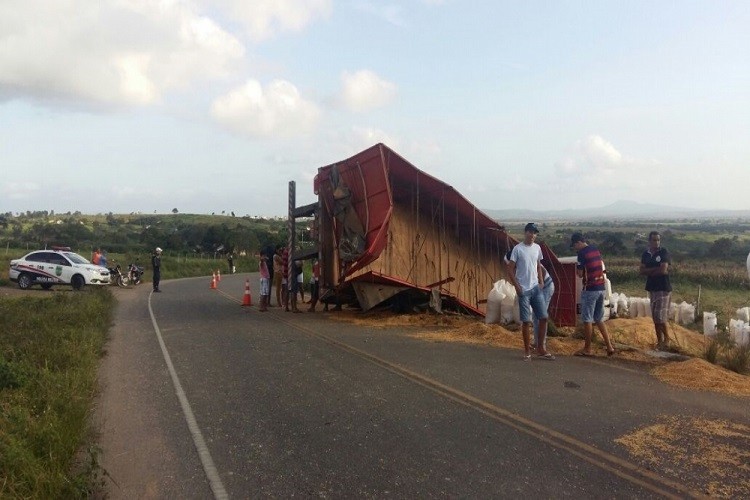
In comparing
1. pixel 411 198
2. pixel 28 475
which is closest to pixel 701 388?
pixel 28 475

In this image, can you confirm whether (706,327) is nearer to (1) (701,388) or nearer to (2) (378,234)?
(1) (701,388)

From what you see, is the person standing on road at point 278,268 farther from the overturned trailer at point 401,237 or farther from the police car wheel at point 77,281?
the police car wheel at point 77,281

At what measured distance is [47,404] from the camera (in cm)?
589

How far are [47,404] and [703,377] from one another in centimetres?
721

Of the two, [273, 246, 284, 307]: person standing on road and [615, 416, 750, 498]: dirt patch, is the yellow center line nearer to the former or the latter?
[615, 416, 750, 498]: dirt patch

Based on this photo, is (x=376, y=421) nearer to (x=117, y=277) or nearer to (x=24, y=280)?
(x=24, y=280)

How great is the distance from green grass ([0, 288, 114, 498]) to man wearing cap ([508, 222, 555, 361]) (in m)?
5.69

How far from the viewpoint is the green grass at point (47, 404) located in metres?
4.14

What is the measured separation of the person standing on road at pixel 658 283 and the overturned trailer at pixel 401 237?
5.09 metres

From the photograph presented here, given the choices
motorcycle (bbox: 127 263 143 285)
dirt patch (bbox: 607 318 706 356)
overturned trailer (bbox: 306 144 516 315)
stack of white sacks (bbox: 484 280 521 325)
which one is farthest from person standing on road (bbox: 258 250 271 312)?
motorcycle (bbox: 127 263 143 285)

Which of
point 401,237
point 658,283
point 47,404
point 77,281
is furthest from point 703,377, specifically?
point 77,281

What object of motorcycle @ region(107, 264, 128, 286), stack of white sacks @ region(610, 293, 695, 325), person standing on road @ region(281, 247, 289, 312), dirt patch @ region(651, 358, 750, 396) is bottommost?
motorcycle @ region(107, 264, 128, 286)

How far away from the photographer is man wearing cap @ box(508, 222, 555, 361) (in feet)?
28.6

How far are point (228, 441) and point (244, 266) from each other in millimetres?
44952
